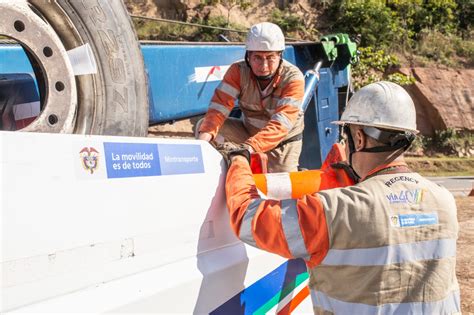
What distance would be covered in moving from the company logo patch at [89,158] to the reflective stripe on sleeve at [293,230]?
0.68 meters

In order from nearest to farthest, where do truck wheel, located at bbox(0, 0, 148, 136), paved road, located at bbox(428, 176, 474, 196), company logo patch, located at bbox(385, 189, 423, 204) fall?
company logo patch, located at bbox(385, 189, 423, 204) < truck wheel, located at bbox(0, 0, 148, 136) < paved road, located at bbox(428, 176, 474, 196)

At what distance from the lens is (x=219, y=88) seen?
4297mm

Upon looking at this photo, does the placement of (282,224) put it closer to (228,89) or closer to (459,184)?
(228,89)

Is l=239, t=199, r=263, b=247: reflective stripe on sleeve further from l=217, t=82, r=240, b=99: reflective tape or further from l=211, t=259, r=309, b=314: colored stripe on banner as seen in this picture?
l=217, t=82, r=240, b=99: reflective tape

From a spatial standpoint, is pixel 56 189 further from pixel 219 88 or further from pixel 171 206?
pixel 219 88

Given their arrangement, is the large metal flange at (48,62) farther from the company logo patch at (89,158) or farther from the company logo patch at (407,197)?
the company logo patch at (407,197)

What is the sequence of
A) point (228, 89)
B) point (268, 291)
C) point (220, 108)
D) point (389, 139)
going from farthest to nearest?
point (228, 89) → point (220, 108) → point (268, 291) → point (389, 139)

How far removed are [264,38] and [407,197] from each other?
223 centimetres

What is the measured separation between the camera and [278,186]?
2957 millimetres

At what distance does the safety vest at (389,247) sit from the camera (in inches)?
83.6

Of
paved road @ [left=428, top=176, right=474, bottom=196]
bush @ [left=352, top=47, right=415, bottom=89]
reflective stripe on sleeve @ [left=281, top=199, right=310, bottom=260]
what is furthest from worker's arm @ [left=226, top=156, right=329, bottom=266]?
bush @ [left=352, top=47, right=415, bottom=89]

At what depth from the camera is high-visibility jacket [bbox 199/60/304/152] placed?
4.08 m

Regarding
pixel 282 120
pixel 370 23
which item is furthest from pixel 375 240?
pixel 370 23

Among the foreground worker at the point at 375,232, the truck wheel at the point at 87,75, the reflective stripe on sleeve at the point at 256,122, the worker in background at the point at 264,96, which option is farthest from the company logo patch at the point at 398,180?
the reflective stripe on sleeve at the point at 256,122
